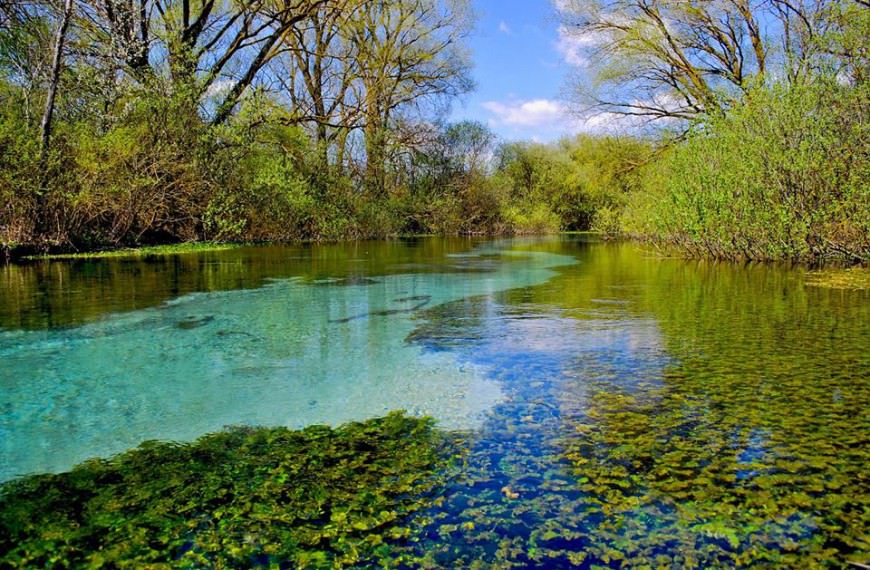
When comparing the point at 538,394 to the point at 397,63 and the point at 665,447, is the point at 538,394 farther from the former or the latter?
the point at 397,63

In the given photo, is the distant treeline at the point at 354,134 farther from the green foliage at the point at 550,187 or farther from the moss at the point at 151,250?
the green foliage at the point at 550,187

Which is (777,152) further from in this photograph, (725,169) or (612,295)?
(612,295)

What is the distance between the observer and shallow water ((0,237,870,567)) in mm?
1898

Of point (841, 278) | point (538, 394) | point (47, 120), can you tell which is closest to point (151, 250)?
point (47, 120)

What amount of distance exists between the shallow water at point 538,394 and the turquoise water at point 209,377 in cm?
2

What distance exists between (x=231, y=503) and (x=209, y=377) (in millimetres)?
1778

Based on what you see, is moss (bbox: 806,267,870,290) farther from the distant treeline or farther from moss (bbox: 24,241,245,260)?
moss (bbox: 24,241,245,260)

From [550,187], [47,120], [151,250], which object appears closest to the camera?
[47,120]

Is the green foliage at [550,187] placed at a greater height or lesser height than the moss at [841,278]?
greater

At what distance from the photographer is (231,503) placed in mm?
2045

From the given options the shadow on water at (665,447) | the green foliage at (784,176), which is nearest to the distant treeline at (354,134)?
the green foliage at (784,176)

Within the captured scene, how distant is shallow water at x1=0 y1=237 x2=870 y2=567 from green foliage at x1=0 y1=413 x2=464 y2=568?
17 cm

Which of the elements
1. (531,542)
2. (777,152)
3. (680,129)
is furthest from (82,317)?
(680,129)

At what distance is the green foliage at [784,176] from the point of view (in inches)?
322
